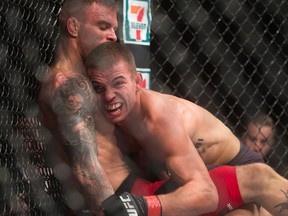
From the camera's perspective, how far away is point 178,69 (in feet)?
12.9

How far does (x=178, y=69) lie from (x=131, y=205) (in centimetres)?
143

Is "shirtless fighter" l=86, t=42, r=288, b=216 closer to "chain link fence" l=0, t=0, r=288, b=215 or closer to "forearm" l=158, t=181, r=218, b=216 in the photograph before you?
"forearm" l=158, t=181, r=218, b=216

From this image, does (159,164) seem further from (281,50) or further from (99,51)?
(281,50)

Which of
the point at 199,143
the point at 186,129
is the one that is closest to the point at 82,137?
the point at 186,129

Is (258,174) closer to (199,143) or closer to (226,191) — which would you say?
(226,191)

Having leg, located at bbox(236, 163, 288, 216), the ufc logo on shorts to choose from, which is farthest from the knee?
the ufc logo on shorts

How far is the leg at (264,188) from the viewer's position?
9.50 feet

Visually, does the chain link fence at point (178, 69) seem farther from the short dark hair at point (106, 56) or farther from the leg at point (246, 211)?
the leg at point (246, 211)

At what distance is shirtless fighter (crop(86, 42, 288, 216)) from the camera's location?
9.13 ft

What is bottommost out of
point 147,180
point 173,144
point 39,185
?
point 39,185

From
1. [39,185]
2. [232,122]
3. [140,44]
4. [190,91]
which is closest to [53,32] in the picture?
[140,44]

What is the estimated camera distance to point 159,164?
2.95m

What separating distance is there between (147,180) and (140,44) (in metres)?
0.73

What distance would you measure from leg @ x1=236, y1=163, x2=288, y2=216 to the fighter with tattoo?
0.52m
